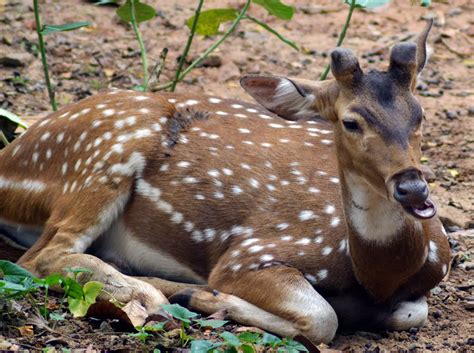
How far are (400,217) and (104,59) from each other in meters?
5.78

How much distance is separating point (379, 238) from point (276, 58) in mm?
5896

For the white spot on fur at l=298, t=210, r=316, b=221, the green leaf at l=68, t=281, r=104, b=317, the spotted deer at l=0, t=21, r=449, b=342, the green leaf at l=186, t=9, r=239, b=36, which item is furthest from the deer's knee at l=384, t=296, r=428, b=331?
the green leaf at l=186, t=9, r=239, b=36

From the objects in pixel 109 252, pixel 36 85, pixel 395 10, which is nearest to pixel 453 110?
pixel 395 10

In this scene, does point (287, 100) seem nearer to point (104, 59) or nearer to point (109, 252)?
point (109, 252)

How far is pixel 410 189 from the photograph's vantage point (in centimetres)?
566

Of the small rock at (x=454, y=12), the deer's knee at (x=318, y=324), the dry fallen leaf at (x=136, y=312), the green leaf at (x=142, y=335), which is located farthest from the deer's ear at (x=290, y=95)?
the small rock at (x=454, y=12)

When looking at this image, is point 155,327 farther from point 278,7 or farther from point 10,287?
point 278,7

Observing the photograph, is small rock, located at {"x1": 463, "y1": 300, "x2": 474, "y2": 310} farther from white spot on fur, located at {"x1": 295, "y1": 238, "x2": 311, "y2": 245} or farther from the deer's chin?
the deer's chin

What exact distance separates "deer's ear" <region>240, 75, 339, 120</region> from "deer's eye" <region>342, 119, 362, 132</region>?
12.9 inches

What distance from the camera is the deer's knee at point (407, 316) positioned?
663cm

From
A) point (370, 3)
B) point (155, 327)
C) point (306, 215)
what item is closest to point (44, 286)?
point (155, 327)

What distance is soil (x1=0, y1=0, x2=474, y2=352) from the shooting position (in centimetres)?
942

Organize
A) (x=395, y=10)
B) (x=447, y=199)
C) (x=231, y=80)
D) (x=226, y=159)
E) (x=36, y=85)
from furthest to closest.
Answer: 1. (x=395, y=10)
2. (x=231, y=80)
3. (x=36, y=85)
4. (x=447, y=199)
5. (x=226, y=159)

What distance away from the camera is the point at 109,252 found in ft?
24.2
